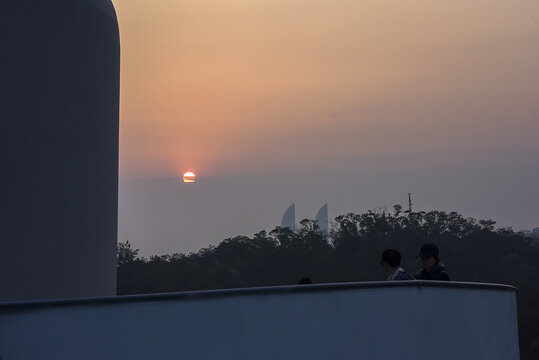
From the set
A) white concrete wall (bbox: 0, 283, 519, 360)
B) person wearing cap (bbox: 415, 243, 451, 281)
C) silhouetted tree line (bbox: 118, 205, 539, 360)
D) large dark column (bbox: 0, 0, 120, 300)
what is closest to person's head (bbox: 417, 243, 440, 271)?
person wearing cap (bbox: 415, 243, 451, 281)

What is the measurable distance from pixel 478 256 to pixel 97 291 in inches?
2782

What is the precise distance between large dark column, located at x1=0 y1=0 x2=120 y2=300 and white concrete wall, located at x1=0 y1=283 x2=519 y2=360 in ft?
15.2

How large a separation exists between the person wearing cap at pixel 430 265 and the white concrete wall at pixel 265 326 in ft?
0.90

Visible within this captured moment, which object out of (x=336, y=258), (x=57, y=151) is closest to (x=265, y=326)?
(x=57, y=151)

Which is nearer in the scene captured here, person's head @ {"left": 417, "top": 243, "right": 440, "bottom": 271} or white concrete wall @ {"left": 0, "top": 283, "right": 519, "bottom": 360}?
white concrete wall @ {"left": 0, "top": 283, "right": 519, "bottom": 360}

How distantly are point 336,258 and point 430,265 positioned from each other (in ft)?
233

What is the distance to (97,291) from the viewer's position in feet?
40.9

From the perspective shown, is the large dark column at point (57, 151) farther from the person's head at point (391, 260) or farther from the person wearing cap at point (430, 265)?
the person wearing cap at point (430, 265)

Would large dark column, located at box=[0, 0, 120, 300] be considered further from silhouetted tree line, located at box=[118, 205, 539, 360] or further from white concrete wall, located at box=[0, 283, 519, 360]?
silhouetted tree line, located at box=[118, 205, 539, 360]

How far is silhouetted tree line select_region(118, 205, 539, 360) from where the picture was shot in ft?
234

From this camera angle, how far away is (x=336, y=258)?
7994cm

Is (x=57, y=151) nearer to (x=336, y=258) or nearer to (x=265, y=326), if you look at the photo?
(x=265, y=326)

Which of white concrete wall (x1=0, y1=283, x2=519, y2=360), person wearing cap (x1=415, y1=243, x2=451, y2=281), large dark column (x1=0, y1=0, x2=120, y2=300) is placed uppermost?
large dark column (x1=0, y1=0, x2=120, y2=300)

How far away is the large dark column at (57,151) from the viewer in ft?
35.7
